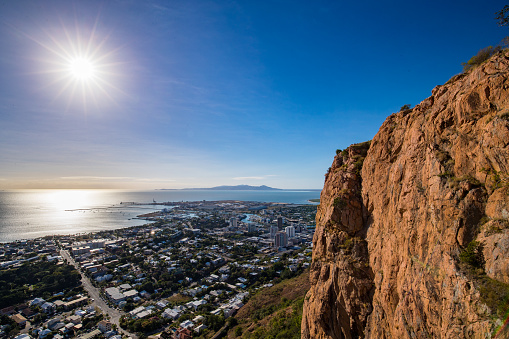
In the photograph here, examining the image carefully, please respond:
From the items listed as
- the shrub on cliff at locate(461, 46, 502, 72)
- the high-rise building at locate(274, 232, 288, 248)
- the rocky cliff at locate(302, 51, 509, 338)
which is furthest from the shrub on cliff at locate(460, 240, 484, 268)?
the high-rise building at locate(274, 232, 288, 248)

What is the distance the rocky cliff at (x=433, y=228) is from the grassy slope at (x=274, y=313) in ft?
45.6

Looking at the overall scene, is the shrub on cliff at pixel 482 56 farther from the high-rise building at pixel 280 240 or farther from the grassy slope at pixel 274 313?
the high-rise building at pixel 280 240

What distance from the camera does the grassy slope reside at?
78.9 feet

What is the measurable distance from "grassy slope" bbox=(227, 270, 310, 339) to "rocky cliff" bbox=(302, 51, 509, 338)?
13889 mm

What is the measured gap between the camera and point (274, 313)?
30641mm

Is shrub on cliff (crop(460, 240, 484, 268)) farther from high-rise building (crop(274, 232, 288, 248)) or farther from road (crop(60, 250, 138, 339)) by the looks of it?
high-rise building (crop(274, 232, 288, 248))

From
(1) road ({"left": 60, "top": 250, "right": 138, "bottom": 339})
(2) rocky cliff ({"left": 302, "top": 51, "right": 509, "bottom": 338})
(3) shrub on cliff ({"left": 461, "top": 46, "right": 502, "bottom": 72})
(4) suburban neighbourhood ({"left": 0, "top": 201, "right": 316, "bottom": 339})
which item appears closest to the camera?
(2) rocky cliff ({"left": 302, "top": 51, "right": 509, "bottom": 338})

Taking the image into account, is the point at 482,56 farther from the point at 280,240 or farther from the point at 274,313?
the point at 280,240

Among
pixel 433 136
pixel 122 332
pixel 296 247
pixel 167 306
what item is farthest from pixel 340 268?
pixel 296 247

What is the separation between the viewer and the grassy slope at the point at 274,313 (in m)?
24.0

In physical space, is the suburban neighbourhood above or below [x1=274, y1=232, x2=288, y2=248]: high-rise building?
below

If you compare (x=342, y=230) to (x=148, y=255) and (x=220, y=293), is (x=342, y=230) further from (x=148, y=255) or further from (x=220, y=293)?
(x=148, y=255)

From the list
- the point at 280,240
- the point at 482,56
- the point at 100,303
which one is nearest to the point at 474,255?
the point at 482,56

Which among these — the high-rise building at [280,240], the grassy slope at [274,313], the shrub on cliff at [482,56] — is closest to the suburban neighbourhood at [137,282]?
the high-rise building at [280,240]
